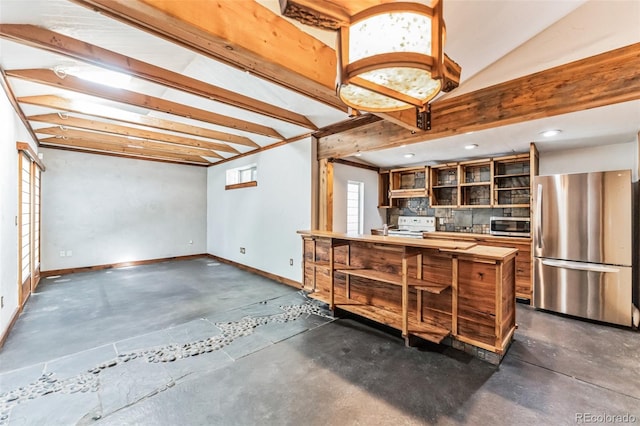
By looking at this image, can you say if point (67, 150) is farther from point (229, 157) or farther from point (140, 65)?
point (140, 65)

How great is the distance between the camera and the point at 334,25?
3.84 ft

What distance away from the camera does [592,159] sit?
4.08m

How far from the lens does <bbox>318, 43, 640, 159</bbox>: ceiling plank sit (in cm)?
224

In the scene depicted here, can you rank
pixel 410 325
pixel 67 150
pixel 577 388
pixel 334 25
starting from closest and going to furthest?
pixel 334 25
pixel 577 388
pixel 410 325
pixel 67 150

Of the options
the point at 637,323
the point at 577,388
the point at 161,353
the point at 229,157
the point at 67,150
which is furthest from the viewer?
the point at 229,157

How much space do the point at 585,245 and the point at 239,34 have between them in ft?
14.8

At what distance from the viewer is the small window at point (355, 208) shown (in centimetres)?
577

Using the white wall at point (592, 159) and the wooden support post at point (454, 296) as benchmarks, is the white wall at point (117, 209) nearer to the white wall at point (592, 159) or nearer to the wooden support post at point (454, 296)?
the wooden support post at point (454, 296)

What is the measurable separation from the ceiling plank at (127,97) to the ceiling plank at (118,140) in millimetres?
2541

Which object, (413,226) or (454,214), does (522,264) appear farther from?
(413,226)

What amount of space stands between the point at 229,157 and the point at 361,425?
642cm

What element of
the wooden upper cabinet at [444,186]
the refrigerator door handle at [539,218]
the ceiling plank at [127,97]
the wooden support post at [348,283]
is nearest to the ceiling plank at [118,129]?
the ceiling plank at [127,97]

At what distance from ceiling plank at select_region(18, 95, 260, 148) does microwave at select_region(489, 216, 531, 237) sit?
493 cm

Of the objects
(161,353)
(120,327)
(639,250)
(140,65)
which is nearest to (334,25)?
(140,65)
